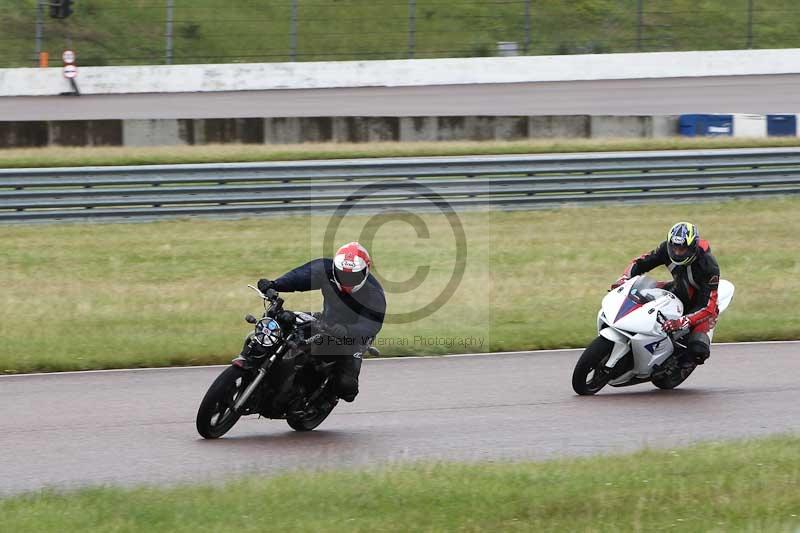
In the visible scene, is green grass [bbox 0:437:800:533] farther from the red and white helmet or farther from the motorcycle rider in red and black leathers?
the motorcycle rider in red and black leathers

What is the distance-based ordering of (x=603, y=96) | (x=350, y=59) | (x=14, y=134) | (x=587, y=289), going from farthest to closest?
(x=350, y=59), (x=603, y=96), (x=14, y=134), (x=587, y=289)

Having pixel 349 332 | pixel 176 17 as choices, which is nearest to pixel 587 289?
pixel 349 332

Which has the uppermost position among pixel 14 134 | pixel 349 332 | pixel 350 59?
pixel 350 59

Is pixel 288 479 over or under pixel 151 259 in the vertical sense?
under

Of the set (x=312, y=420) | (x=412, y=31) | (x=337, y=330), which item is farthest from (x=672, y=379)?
(x=412, y=31)

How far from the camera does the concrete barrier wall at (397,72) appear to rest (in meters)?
30.6

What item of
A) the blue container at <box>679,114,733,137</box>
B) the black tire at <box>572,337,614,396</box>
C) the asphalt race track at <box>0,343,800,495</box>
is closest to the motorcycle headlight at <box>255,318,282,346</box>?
the asphalt race track at <box>0,343,800,495</box>

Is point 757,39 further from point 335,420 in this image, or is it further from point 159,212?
point 335,420

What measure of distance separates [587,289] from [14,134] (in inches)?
539

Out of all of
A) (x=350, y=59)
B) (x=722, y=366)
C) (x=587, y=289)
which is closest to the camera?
(x=722, y=366)

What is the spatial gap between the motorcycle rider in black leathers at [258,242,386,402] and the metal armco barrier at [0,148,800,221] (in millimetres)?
9330

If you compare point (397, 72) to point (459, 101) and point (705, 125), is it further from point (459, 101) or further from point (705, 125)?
point (705, 125)

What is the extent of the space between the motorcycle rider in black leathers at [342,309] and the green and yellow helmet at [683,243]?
3.00 meters

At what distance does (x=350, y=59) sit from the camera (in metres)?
33.1
